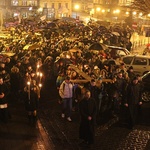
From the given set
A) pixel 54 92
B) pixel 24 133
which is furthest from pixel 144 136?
pixel 54 92

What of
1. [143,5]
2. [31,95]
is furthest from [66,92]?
[143,5]

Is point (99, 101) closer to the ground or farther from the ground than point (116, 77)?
closer to the ground

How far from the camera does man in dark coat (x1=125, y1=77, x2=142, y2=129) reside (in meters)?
10.3

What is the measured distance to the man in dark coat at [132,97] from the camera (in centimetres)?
1028

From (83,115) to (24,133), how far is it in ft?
7.60

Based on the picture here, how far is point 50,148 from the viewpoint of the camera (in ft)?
29.1

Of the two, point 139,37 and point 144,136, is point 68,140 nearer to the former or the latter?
point 144,136

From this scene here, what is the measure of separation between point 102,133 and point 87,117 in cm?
165

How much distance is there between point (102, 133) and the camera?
32.8 feet

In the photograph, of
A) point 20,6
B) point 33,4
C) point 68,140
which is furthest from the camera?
point 33,4

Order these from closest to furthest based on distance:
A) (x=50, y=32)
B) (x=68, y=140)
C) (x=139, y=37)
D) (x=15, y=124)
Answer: (x=68, y=140)
(x=15, y=124)
(x=50, y=32)
(x=139, y=37)

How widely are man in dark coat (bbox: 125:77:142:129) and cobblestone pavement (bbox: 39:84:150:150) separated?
0.44 meters

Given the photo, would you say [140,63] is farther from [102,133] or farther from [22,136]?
[22,136]

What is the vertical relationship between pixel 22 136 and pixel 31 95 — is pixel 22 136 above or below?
below
